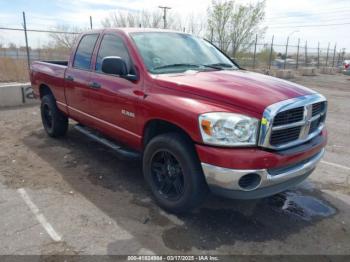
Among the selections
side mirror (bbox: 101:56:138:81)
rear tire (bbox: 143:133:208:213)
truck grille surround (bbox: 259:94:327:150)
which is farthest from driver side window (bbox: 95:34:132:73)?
truck grille surround (bbox: 259:94:327:150)

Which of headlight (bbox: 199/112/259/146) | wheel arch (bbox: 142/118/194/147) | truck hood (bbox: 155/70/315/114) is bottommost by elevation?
wheel arch (bbox: 142/118/194/147)

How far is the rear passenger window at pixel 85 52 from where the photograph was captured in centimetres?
495

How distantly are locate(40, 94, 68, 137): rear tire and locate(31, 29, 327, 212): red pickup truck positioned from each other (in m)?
1.36

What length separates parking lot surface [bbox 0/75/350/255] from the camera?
10.2 ft

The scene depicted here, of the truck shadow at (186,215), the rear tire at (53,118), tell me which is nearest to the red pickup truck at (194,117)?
the truck shadow at (186,215)

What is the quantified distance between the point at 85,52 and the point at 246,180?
3313mm

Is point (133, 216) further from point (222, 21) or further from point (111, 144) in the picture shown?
point (222, 21)

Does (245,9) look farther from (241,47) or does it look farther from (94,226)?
(94,226)

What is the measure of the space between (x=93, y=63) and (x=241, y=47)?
83.1 feet

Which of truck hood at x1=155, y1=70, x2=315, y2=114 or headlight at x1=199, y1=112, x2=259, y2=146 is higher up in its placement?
truck hood at x1=155, y1=70, x2=315, y2=114

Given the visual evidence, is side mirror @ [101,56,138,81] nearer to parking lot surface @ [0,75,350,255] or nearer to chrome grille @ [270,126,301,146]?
parking lot surface @ [0,75,350,255]

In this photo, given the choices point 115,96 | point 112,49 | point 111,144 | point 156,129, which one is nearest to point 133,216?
point 156,129

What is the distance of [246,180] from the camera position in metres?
3.04

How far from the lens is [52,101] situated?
6137mm
